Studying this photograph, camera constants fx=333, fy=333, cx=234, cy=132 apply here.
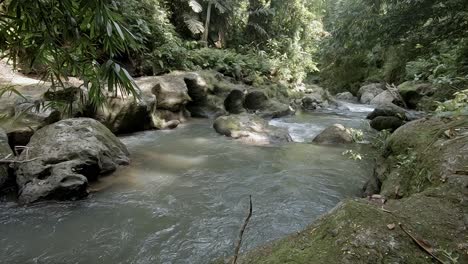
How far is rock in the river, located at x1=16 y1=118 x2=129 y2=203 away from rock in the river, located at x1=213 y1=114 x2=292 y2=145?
2856 mm

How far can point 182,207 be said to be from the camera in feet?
13.6

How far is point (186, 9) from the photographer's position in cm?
1462

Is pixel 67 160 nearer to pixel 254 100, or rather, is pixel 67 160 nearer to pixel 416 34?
pixel 416 34

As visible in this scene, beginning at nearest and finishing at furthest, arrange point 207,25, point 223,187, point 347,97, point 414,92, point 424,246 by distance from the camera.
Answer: point 424,246 < point 223,187 < point 414,92 < point 207,25 < point 347,97

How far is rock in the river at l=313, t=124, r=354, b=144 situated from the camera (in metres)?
7.54

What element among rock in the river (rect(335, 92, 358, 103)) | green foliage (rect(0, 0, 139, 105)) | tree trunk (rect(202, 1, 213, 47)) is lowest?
rock in the river (rect(335, 92, 358, 103))

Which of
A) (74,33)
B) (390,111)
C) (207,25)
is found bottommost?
(390,111)

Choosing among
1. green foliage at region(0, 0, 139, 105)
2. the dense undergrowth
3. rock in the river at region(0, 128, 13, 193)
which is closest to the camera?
green foliage at region(0, 0, 139, 105)

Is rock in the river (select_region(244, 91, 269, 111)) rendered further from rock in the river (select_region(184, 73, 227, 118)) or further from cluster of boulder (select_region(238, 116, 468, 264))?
cluster of boulder (select_region(238, 116, 468, 264))

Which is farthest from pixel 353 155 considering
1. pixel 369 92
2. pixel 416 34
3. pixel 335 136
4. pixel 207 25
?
pixel 369 92

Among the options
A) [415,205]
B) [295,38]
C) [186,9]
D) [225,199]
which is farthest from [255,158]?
[295,38]

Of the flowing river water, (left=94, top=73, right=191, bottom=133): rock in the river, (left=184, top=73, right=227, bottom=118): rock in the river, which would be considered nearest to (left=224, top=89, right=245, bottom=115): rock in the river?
(left=184, top=73, right=227, bottom=118): rock in the river

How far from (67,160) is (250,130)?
4329mm

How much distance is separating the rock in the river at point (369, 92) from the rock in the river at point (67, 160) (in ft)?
Answer: 44.4
